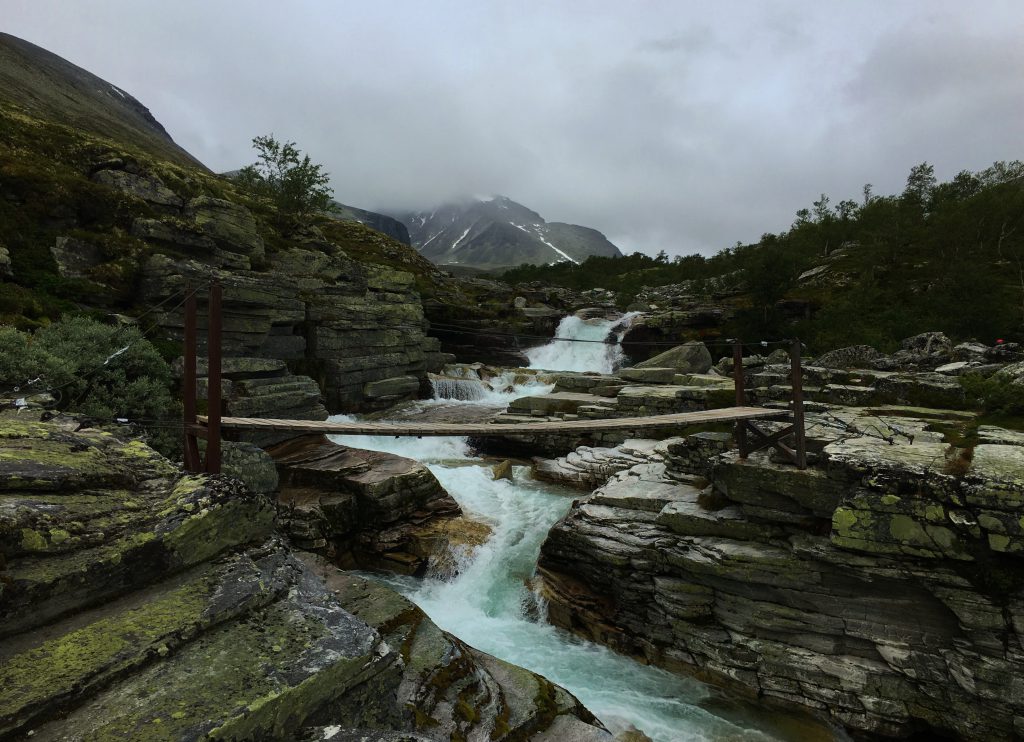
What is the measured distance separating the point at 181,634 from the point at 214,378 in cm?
506

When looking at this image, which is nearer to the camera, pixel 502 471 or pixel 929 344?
pixel 502 471

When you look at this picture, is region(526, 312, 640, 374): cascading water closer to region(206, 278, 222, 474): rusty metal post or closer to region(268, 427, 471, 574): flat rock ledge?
region(268, 427, 471, 574): flat rock ledge

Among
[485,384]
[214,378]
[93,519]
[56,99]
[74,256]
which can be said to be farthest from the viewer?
[56,99]

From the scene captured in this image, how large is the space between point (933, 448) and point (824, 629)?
4708 mm

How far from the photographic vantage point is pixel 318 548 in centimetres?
1310

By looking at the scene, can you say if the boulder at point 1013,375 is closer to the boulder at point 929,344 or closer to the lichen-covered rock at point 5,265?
the boulder at point 929,344

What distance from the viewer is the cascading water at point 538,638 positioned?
9.26 metres

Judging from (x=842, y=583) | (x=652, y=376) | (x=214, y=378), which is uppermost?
(x=214, y=378)

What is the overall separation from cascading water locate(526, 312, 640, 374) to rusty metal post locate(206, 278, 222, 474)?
3272 cm

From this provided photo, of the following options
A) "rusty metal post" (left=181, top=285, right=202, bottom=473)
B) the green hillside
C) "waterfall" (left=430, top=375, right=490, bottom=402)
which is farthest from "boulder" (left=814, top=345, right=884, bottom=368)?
"rusty metal post" (left=181, top=285, right=202, bottom=473)

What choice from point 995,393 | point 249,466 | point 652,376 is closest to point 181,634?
point 249,466

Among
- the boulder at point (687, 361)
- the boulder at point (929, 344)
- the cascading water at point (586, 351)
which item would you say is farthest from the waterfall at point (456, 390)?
the boulder at point (929, 344)

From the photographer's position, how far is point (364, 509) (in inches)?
567

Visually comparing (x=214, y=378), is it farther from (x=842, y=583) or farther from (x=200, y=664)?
(x=842, y=583)
